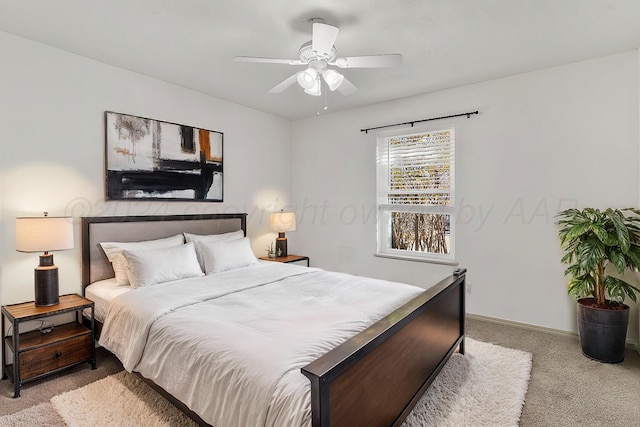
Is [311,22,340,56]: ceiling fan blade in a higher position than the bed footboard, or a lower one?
higher

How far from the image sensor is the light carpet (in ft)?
6.61

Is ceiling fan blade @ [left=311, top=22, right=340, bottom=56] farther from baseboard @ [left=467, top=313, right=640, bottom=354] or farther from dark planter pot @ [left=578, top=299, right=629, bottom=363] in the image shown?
baseboard @ [left=467, top=313, right=640, bottom=354]

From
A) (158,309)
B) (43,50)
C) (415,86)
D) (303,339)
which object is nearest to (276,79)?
(415,86)

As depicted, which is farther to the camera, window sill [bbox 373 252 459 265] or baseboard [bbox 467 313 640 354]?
window sill [bbox 373 252 459 265]

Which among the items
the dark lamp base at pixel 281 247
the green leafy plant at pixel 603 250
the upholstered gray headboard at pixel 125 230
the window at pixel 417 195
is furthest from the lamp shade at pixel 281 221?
the green leafy plant at pixel 603 250

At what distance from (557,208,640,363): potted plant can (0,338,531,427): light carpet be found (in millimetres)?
684

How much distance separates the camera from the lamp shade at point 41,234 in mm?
2410

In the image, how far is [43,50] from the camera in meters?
2.76

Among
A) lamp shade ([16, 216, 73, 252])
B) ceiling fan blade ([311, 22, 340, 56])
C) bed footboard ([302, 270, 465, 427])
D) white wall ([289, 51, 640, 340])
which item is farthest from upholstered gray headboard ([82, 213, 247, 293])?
bed footboard ([302, 270, 465, 427])

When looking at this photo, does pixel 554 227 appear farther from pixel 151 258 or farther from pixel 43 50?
pixel 43 50

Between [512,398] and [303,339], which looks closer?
[303,339]

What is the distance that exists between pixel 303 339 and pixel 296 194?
3.70 m

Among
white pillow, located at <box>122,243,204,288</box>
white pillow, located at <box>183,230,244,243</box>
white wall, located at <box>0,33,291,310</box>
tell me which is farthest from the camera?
white pillow, located at <box>183,230,244,243</box>

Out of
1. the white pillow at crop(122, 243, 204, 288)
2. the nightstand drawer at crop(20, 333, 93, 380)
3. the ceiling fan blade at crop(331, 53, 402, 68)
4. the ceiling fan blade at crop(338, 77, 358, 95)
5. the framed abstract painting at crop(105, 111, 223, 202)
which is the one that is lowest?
the nightstand drawer at crop(20, 333, 93, 380)
